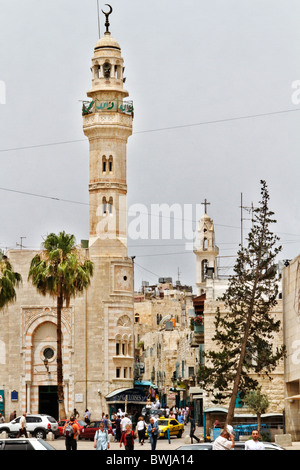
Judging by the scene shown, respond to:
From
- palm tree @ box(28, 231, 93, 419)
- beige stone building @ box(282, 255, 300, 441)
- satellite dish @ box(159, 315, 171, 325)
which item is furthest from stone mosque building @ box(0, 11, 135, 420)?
satellite dish @ box(159, 315, 171, 325)

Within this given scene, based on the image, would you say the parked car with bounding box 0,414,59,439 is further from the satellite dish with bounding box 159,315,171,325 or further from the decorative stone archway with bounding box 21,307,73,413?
the satellite dish with bounding box 159,315,171,325

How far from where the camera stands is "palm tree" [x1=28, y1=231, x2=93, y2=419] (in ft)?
199

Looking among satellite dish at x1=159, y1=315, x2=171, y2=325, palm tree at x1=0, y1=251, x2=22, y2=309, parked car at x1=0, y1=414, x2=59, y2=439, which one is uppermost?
satellite dish at x1=159, y1=315, x2=171, y2=325

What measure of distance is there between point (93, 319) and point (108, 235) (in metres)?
6.16

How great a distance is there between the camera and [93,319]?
232ft

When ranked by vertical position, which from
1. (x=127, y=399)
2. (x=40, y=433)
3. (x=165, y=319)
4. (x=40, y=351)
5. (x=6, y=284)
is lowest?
(x=40, y=433)

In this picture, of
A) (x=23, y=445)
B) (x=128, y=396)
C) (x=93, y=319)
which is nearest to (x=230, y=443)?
(x=23, y=445)

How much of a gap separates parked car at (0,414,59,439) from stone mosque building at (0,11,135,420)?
15251 millimetres

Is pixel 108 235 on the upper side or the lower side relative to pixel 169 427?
upper

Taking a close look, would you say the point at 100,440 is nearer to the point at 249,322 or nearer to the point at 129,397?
the point at 249,322

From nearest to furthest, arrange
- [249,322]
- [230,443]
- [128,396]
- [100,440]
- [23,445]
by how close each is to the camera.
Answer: [23,445] < [230,443] < [100,440] < [249,322] < [128,396]

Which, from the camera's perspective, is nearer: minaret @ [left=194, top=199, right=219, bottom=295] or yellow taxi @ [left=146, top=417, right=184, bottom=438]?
yellow taxi @ [left=146, top=417, right=184, bottom=438]
